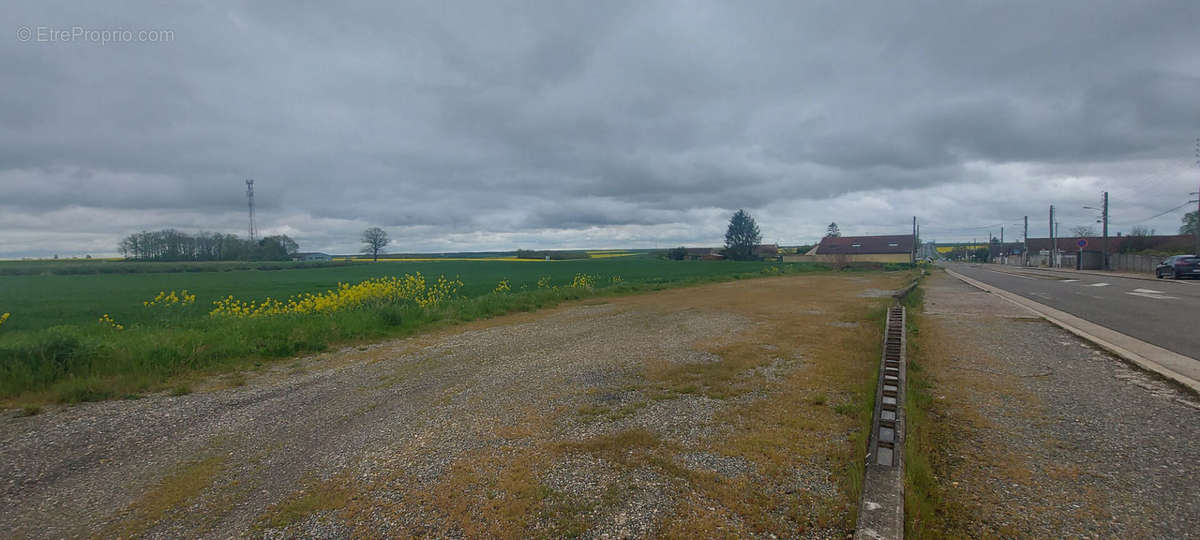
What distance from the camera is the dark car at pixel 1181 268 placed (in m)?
25.5

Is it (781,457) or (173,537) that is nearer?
(173,537)

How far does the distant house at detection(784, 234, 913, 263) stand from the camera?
271 feet

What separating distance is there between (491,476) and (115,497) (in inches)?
108

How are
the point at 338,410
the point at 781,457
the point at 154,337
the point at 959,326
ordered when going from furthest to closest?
1. the point at 959,326
2. the point at 154,337
3. the point at 338,410
4. the point at 781,457

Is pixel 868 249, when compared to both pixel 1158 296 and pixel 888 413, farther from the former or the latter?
pixel 888 413

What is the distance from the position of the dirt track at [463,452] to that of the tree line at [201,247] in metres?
76.4

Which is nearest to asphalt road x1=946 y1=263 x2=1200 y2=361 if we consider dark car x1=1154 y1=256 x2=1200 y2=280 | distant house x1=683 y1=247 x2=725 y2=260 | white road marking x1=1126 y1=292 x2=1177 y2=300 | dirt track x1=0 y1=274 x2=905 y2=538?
white road marking x1=1126 y1=292 x2=1177 y2=300

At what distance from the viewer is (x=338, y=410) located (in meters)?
5.64

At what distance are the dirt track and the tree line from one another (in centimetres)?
7641

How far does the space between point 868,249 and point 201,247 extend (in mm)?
104979

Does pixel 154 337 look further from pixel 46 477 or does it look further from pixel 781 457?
pixel 781 457

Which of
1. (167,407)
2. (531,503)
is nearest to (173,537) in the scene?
(531,503)

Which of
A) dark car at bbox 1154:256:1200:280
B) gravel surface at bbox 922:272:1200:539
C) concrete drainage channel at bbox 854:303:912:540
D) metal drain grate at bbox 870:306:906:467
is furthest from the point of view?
dark car at bbox 1154:256:1200:280

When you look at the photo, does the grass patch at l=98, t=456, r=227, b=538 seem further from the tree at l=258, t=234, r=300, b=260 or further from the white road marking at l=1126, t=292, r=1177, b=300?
the tree at l=258, t=234, r=300, b=260
